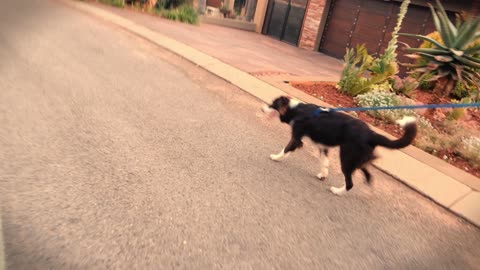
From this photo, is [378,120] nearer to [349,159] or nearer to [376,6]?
[349,159]

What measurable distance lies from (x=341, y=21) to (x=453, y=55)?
9.76 metres

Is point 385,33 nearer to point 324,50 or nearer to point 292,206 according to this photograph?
point 324,50

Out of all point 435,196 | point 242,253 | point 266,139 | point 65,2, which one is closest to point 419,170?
point 435,196

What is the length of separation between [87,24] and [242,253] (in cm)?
1104

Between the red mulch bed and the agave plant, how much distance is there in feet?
2.61

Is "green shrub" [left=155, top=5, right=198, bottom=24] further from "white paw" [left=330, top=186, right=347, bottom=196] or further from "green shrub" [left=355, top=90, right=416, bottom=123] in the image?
"white paw" [left=330, top=186, right=347, bottom=196]

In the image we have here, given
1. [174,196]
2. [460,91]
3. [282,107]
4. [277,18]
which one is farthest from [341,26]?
[174,196]

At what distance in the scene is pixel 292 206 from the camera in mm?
3828

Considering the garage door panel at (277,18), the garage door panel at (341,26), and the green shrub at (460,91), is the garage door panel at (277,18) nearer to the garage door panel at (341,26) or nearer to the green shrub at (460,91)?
the garage door panel at (341,26)

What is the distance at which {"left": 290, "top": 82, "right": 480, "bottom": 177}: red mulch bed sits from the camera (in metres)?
6.06

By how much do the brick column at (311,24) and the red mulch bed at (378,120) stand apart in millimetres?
8936

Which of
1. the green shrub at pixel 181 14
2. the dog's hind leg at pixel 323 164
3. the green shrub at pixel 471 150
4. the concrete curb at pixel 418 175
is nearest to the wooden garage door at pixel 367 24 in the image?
the green shrub at pixel 181 14

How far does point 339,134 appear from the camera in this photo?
13.4 ft

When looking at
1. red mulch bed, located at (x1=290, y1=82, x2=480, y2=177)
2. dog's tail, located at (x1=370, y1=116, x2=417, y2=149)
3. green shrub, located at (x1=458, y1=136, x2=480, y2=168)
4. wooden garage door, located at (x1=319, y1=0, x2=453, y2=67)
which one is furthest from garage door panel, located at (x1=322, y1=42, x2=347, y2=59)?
dog's tail, located at (x1=370, y1=116, x2=417, y2=149)
